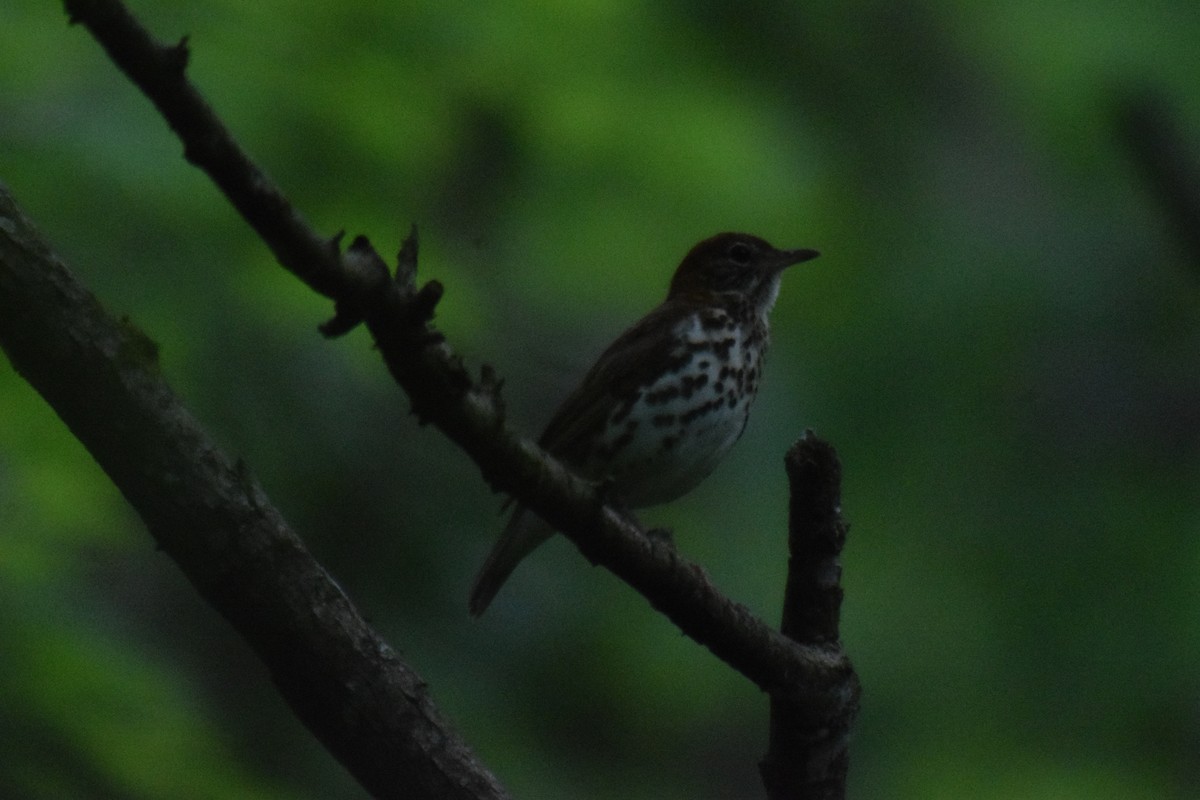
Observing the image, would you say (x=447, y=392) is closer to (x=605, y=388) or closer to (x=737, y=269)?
(x=605, y=388)

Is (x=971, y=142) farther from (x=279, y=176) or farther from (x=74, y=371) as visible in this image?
(x=74, y=371)

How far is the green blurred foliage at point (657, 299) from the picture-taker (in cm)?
411

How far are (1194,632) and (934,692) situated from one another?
0.76m

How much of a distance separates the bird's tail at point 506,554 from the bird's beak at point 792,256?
116 centimetres

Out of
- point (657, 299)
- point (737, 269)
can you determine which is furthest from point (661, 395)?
point (657, 299)

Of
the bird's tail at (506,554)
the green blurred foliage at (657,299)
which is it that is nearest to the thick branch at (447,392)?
the bird's tail at (506,554)

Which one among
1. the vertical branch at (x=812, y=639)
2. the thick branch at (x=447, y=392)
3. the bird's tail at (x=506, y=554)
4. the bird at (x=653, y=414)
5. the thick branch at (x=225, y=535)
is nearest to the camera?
the thick branch at (x=447, y=392)

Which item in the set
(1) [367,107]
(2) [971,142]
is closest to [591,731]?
(1) [367,107]

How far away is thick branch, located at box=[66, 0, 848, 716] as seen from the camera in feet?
6.04

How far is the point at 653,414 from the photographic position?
457 cm

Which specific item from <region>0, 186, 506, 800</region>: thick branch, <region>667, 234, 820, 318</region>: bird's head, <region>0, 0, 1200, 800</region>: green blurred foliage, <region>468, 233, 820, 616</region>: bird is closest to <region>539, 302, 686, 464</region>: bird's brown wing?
<region>468, 233, 820, 616</region>: bird

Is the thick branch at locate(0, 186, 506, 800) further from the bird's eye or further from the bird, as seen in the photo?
the bird's eye

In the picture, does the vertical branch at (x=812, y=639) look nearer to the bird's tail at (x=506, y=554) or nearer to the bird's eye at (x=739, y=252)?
the bird's tail at (x=506, y=554)

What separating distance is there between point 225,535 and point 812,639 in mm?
1331
